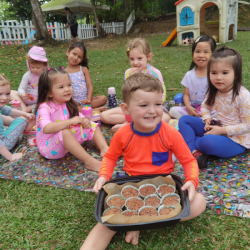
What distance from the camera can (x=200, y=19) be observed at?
10.7 m

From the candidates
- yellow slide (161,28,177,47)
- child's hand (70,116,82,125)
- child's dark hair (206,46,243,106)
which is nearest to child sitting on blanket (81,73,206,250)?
child's hand (70,116,82,125)

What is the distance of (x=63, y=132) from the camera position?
8.00 ft

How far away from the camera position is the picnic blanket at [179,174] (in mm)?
1899

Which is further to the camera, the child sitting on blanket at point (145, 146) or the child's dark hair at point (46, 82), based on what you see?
the child's dark hair at point (46, 82)

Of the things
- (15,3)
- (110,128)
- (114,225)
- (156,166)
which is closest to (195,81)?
(110,128)

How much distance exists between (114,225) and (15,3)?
80.0 ft

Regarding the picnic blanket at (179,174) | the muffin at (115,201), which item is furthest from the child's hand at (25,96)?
the muffin at (115,201)

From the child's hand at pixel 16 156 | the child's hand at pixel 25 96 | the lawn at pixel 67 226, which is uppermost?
the child's hand at pixel 25 96

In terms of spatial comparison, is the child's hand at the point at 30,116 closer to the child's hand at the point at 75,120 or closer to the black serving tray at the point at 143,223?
the child's hand at the point at 75,120

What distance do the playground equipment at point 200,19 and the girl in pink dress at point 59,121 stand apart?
9217 millimetres

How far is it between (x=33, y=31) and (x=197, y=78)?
1399 cm

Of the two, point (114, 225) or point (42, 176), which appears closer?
point (114, 225)

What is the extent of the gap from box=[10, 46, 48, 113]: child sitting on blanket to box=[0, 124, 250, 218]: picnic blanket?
1121mm

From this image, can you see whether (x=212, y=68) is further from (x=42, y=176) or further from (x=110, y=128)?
(x=42, y=176)
